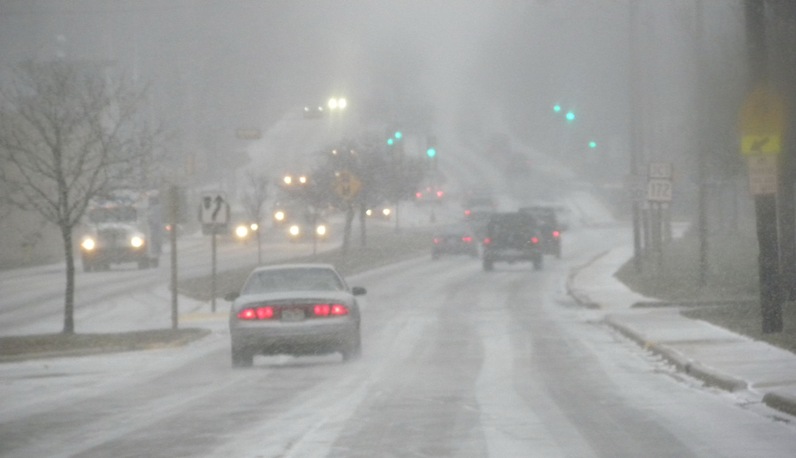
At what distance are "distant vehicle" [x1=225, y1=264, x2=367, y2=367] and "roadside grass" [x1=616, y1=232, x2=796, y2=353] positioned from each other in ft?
20.4

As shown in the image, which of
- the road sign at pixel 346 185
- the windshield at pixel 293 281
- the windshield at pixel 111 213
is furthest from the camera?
the road sign at pixel 346 185

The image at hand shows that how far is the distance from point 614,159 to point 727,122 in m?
93.7

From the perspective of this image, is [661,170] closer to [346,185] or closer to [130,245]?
[346,185]

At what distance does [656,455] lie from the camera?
12.0 metres

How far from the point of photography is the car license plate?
21.7 meters

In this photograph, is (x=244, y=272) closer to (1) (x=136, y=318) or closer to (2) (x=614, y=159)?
(1) (x=136, y=318)

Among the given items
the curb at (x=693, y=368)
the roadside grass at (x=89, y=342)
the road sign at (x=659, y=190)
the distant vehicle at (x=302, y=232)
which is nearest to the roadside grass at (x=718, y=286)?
the curb at (x=693, y=368)

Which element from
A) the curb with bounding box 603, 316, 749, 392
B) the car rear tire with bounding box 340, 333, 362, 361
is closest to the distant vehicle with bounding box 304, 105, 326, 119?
the curb with bounding box 603, 316, 749, 392

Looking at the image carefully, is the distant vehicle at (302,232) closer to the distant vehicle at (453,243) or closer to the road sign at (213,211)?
the distant vehicle at (453,243)

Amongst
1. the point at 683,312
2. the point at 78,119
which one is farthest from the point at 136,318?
the point at 683,312

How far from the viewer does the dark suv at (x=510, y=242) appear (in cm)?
5394

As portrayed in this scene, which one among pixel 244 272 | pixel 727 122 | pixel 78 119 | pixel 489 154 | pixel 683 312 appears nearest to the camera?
pixel 78 119

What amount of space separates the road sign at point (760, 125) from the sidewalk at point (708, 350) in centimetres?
293

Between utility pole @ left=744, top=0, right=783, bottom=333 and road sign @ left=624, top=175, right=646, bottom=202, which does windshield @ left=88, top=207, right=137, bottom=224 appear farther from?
road sign @ left=624, top=175, right=646, bottom=202
